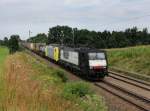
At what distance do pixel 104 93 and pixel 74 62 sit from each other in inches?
495

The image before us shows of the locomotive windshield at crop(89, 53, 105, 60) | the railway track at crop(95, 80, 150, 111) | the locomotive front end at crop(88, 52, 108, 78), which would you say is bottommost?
the railway track at crop(95, 80, 150, 111)

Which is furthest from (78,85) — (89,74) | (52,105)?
(89,74)

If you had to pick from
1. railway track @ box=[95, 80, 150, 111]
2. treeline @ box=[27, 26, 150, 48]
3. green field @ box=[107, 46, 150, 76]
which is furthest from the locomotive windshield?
treeline @ box=[27, 26, 150, 48]

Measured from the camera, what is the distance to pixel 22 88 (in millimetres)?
10742

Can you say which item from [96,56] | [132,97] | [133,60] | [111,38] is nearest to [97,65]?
[96,56]

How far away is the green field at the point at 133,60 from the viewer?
133 ft

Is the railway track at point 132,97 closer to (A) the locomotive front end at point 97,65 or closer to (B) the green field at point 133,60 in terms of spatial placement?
(A) the locomotive front end at point 97,65

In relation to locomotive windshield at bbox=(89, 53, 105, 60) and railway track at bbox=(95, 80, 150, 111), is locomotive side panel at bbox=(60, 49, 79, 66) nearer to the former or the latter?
locomotive windshield at bbox=(89, 53, 105, 60)

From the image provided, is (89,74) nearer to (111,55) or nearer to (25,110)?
(111,55)

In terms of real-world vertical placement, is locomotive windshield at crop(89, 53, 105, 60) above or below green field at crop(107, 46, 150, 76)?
above

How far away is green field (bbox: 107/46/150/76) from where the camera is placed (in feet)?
133

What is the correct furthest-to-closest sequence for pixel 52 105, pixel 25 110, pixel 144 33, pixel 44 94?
pixel 144 33, pixel 44 94, pixel 52 105, pixel 25 110

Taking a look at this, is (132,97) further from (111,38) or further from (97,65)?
(111,38)

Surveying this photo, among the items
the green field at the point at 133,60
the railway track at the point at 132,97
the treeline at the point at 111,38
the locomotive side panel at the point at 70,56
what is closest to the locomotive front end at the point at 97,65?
the locomotive side panel at the point at 70,56
